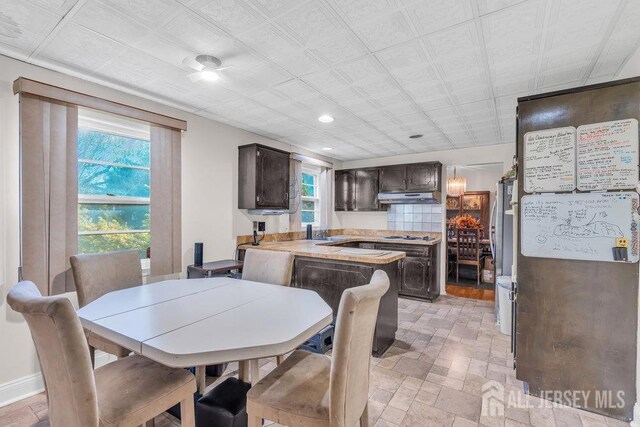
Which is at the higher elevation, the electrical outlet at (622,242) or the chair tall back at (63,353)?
the electrical outlet at (622,242)

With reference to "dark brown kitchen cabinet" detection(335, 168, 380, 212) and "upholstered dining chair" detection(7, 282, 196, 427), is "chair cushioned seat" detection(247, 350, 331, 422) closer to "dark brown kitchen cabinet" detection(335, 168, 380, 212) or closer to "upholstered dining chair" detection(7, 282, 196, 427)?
"upholstered dining chair" detection(7, 282, 196, 427)

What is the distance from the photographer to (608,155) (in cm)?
186

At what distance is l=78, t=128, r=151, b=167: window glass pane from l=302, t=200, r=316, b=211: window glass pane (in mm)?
2651

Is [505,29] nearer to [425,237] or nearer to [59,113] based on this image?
[59,113]

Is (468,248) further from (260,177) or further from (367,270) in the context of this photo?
(260,177)

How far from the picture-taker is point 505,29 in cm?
169

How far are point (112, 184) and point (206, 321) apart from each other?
202 centimetres

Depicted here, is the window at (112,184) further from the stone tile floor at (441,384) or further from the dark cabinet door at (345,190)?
the dark cabinet door at (345,190)

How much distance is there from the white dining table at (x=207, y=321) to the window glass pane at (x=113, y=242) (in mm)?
947

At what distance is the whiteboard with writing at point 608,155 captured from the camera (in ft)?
5.93

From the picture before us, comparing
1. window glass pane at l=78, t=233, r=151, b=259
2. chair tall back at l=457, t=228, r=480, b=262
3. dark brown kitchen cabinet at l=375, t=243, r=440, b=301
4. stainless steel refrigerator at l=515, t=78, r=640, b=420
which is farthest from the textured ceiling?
chair tall back at l=457, t=228, r=480, b=262

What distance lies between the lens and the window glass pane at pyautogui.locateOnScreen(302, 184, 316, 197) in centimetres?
516

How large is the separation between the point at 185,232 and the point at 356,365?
2520 millimetres

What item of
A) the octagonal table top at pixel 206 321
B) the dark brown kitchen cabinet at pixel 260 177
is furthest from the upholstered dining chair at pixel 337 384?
the dark brown kitchen cabinet at pixel 260 177
